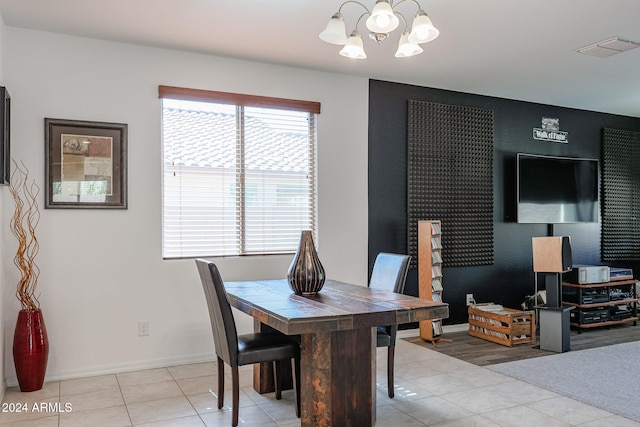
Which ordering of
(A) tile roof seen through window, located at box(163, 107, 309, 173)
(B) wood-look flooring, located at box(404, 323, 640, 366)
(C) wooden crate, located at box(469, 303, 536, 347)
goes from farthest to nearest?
(C) wooden crate, located at box(469, 303, 536, 347), (B) wood-look flooring, located at box(404, 323, 640, 366), (A) tile roof seen through window, located at box(163, 107, 309, 173)

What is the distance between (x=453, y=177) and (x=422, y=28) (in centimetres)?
291

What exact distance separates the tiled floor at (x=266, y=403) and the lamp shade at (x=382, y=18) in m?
2.10

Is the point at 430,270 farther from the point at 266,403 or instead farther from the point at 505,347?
the point at 266,403

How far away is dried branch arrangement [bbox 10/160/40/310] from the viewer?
3.45 metres

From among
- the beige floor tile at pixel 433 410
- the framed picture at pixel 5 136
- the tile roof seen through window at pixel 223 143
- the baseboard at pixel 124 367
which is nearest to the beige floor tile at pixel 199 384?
the baseboard at pixel 124 367

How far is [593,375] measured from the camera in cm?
370

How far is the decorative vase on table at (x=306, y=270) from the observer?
301 cm

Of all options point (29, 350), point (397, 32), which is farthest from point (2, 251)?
point (397, 32)

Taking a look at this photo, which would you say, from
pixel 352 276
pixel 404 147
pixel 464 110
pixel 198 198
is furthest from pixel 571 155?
pixel 198 198

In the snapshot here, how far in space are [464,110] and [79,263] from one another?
12.6 ft

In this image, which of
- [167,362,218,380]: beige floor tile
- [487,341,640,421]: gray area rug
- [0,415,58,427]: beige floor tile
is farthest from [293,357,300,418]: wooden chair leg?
[487,341,640,421]: gray area rug

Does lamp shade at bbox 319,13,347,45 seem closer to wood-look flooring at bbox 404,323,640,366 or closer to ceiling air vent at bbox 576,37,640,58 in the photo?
ceiling air vent at bbox 576,37,640,58

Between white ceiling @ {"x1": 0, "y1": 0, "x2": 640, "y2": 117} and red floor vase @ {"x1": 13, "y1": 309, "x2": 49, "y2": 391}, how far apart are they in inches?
77.4

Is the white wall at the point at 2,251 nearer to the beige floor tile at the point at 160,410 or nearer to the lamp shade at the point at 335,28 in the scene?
the beige floor tile at the point at 160,410
